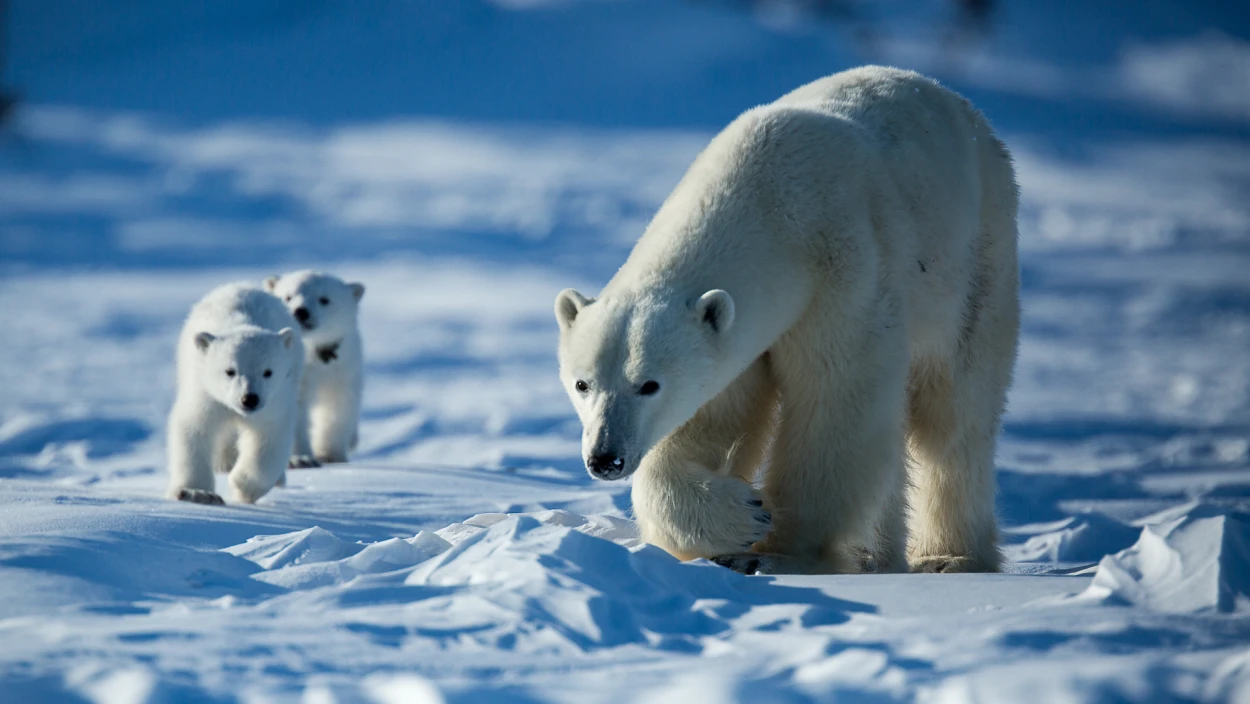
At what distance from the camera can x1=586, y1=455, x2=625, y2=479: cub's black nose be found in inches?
133

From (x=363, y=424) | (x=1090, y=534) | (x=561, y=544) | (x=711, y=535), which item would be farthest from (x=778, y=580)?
(x=363, y=424)

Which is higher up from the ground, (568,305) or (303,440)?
(568,305)

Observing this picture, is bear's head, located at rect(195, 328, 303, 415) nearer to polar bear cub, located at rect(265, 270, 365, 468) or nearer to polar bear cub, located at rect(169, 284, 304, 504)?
polar bear cub, located at rect(169, 284, 304, 504)

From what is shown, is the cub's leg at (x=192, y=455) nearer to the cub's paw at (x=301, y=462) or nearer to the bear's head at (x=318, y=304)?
the cub's paw at (x=301, y=462)

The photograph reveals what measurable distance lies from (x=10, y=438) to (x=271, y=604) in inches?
384

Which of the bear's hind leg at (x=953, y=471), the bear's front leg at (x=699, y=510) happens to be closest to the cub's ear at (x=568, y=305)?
the bear's front leg at (x=699, y=510)

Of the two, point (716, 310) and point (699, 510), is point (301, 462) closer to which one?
point (699, 510)

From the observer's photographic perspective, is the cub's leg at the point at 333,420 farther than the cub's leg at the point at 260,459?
Yes

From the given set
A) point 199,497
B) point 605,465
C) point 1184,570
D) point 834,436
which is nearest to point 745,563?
point 834,436

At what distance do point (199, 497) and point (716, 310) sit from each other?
3.08 metres

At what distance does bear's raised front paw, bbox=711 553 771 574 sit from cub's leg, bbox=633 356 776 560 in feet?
0.08

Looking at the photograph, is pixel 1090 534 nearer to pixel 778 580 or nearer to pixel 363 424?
pixel 778 580

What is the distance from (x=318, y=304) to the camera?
8188 millimetres

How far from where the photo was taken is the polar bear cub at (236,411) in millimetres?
5754
